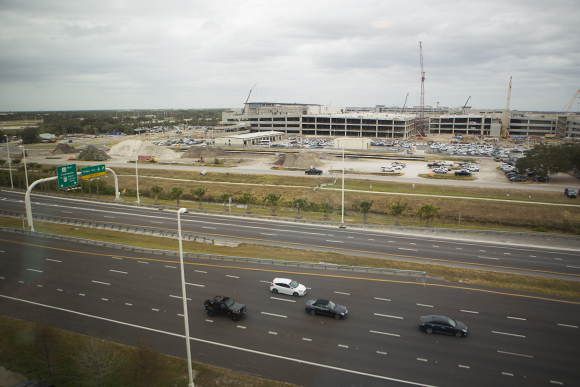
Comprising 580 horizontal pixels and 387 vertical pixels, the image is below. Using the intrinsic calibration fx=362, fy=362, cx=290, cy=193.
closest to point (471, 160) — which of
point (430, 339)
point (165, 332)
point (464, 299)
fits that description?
point (464, 299)

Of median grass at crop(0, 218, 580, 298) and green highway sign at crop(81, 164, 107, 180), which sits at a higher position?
green highway sign at crop(81, 164, 107, 180)

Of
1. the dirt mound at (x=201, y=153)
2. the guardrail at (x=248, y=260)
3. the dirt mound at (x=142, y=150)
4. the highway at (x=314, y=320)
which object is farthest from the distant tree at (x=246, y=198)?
the dirt mound at (x=142, y=150)

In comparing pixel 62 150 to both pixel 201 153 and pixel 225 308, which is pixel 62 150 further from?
pixel 225 308

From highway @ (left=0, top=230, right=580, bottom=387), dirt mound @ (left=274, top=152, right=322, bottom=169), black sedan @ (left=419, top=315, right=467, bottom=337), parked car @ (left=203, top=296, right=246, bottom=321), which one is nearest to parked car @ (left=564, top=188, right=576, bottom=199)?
highway @ (left=0, top=230, right=580, bottom=387)

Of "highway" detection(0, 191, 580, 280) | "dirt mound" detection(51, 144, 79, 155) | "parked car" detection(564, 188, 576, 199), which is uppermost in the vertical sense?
"dirt mound" detection(51, 144, 79, 155)

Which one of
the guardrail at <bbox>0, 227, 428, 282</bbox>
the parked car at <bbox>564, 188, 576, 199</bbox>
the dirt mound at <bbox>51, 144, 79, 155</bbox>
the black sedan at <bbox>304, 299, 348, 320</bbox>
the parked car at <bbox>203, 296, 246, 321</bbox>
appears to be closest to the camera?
the parked car at <bbox>203, 296, 246, 321</bbox>

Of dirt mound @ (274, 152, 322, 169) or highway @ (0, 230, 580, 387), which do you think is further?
dirt mound @ (274, 152, 322, 169)

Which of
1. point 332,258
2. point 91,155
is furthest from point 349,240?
point 91,155

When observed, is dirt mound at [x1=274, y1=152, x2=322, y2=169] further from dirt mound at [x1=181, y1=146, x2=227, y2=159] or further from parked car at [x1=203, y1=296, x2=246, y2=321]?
parked car at [x1=203, y1=296, x2=246, y2=321]
